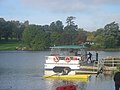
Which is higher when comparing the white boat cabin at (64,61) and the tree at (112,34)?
the tree at (112,34)

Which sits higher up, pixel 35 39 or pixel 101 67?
pixel 35 39

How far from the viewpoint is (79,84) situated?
42094 mm

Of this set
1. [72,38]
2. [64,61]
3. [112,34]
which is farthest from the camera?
[72,38]

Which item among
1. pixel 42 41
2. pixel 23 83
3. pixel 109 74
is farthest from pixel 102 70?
pixel 42 41

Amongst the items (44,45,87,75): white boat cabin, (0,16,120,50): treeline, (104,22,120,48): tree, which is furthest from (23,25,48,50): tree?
(44,45,87,75): white boat cabin

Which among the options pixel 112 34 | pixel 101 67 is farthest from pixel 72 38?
pixel 101 67

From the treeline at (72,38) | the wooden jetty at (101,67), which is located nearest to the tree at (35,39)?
the treeline at (72,38)

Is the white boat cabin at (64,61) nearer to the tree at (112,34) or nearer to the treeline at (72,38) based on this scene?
the treeline at (72,38)

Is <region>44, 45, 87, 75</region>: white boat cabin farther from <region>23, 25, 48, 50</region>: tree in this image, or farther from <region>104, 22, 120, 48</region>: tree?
<region>23, 25, 48, 50</region>: tree

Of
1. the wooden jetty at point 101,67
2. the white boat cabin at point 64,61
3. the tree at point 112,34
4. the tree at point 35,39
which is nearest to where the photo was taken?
the wooden jetty at point 101,67

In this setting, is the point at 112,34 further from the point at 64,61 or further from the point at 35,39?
the point at 64,61

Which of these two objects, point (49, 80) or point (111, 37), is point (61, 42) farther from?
point (49, 80)

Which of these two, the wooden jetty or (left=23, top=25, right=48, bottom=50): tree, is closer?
the wooden jetty

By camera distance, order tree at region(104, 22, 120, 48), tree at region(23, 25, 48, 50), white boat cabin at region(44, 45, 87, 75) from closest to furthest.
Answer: white boat cabin at region(44, 45, 87, 75), tree at region(104, 22, 120, 48), tree at region(23, 25, 48, 50)
